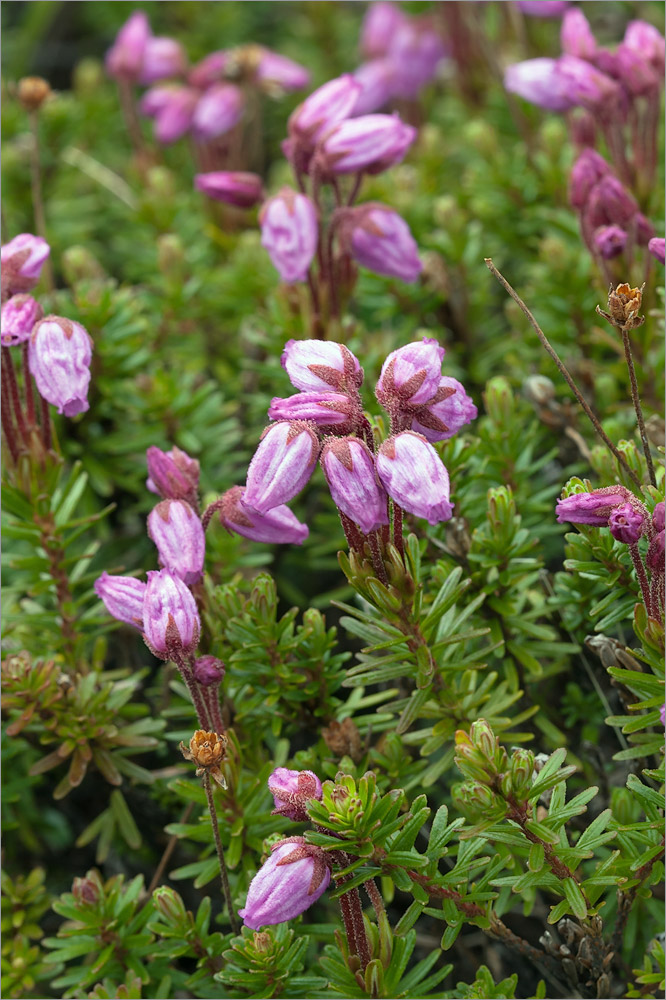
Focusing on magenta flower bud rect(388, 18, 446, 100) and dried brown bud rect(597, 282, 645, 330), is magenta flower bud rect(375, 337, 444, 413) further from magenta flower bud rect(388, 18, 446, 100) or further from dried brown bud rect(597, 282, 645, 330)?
magenta flower bud rect(388, 18, 446, 100)

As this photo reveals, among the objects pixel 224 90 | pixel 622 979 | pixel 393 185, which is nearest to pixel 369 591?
pixel 622 979

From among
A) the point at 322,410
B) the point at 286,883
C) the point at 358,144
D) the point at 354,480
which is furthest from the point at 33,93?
the point at 286,883

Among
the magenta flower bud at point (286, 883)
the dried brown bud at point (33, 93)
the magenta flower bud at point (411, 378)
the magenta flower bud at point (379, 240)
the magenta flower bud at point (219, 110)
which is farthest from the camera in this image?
the magenta flower bud at point (219, 110)

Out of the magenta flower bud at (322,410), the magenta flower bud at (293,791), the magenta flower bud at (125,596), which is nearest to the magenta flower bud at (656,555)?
the magenta flower bud at (322,410)

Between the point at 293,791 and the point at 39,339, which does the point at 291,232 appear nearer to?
the point at 39,339

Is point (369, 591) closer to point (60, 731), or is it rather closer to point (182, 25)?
point (60, 731)

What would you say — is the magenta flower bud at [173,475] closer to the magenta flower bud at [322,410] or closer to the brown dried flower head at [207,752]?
the magenta flower bud at [322,410]
